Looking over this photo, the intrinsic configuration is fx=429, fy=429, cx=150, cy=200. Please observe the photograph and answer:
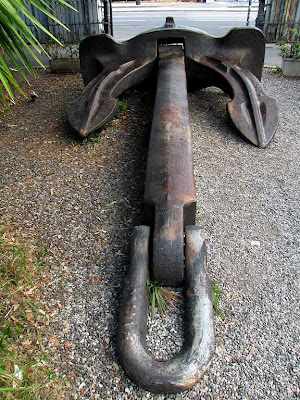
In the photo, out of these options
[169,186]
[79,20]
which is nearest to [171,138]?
[169,186]

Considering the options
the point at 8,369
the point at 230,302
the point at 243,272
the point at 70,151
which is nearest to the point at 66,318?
the point at 8,369

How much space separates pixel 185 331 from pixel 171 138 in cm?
112

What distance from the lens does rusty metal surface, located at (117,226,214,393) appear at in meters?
1.49

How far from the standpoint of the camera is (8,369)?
154cm

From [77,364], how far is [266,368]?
0.72 meters

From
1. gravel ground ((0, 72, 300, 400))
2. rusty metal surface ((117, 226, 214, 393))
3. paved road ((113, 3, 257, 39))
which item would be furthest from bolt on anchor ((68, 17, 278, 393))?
paved road ((113, 3, 257, 39))

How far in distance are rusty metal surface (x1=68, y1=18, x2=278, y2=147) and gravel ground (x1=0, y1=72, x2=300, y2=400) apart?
0.28 m

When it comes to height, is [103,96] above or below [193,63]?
below

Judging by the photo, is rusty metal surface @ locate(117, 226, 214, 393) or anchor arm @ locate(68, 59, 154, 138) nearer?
rusty metal surface @ locate(117, 226, 214, 393)

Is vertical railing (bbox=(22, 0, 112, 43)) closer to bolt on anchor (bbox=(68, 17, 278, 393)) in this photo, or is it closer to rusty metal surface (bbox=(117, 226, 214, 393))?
bolt on anchor (bbox=(68, 17, 278, 393))

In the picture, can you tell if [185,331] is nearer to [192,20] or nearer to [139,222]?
[139,222]

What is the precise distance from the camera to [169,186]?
2041mm

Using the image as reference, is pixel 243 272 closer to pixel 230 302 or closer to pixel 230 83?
pixel 230 302

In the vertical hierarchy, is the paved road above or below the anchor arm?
below
